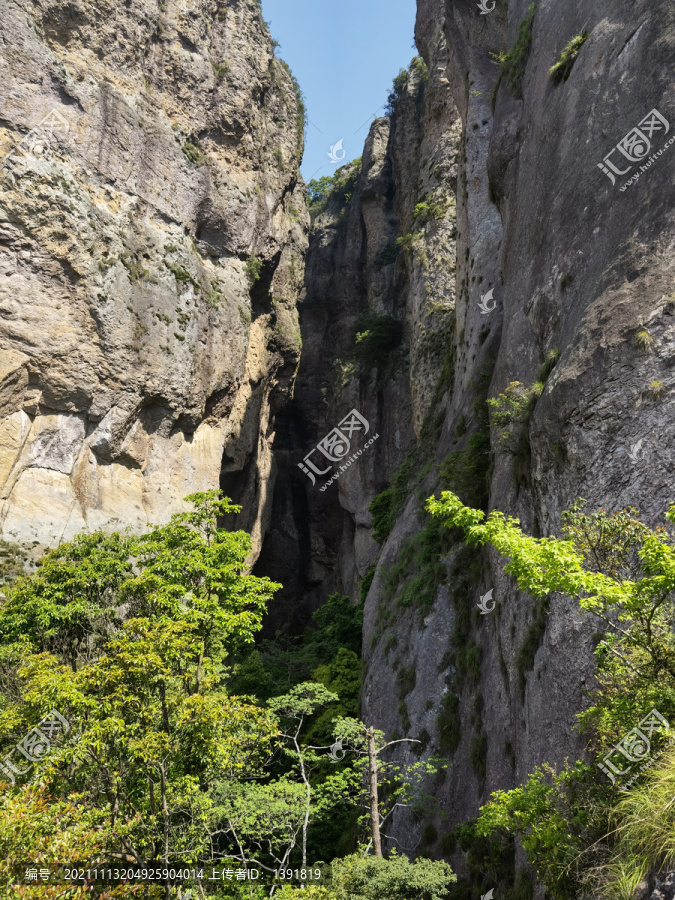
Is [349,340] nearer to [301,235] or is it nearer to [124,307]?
[301,235]

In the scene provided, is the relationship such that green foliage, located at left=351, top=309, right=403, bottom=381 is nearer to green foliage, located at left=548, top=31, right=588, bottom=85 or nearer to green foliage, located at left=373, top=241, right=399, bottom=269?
green foliage, located at left=373, top=241, right=399, bottom=269

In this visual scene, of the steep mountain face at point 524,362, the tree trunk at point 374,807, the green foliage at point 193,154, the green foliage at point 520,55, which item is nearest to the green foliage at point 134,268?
the green foliage at point 193,154

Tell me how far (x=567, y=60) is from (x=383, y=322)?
23.8m

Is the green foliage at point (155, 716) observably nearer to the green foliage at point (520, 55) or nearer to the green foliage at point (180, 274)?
the green foliage at point (520, 55)

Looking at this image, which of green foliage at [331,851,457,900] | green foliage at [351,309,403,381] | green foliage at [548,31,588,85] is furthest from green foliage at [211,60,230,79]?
green foliage at [331,851,457,900]

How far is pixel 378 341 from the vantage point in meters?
37.3

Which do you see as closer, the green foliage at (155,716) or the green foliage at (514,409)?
the green foliage at (155,716)

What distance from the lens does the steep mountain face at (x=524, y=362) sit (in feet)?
29.1

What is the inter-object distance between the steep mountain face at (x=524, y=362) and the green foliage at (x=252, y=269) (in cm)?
784

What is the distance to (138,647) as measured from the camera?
9.02 metres

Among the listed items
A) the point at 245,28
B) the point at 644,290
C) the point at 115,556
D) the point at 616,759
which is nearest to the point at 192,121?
the point at 245,28

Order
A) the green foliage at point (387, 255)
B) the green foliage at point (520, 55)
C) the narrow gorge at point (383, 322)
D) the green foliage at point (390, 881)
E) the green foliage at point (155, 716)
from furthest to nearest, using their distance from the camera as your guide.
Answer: the green foliage at point (387, 255), the green foliage at point (520, 55), the narrow gorge at point (383, 322), the green foliage at point (155, 716), the green foliage at point (390, 881)

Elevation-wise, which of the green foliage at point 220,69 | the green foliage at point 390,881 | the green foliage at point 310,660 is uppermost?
the green foliage at point 220,69

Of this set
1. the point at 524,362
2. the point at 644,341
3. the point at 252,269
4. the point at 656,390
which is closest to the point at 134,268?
the point at 252,269
